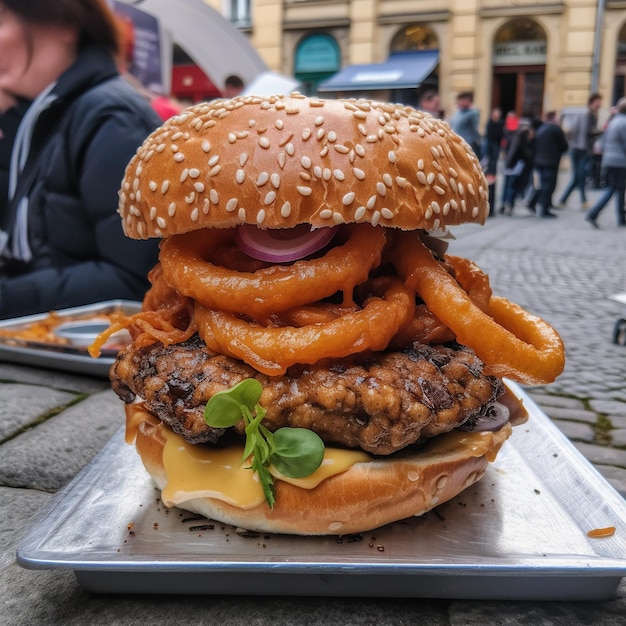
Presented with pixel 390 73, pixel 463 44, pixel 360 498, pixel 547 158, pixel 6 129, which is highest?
pixel 463 44

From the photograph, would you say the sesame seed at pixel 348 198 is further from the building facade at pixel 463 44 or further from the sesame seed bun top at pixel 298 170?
the building facade at pixel 463 44

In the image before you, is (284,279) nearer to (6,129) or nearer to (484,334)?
(484,334)

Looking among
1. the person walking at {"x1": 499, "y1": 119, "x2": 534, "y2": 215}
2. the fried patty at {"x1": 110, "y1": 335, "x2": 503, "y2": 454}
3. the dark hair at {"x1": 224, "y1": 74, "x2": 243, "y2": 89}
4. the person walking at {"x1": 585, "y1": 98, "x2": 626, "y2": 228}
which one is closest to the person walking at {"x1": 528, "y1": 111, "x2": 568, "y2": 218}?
the person walking at {"x1": 499, "y1": 119, "x2": 534, "y2": 215}

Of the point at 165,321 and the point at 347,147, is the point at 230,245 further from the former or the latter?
the point at 347,147

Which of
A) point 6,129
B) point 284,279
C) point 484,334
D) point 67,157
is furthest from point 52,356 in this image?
point 484,334

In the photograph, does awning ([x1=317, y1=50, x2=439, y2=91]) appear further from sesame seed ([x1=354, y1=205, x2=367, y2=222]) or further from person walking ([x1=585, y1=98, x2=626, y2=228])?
sesame seed ([x1=354, y1=205, x2=367, y2=222])
